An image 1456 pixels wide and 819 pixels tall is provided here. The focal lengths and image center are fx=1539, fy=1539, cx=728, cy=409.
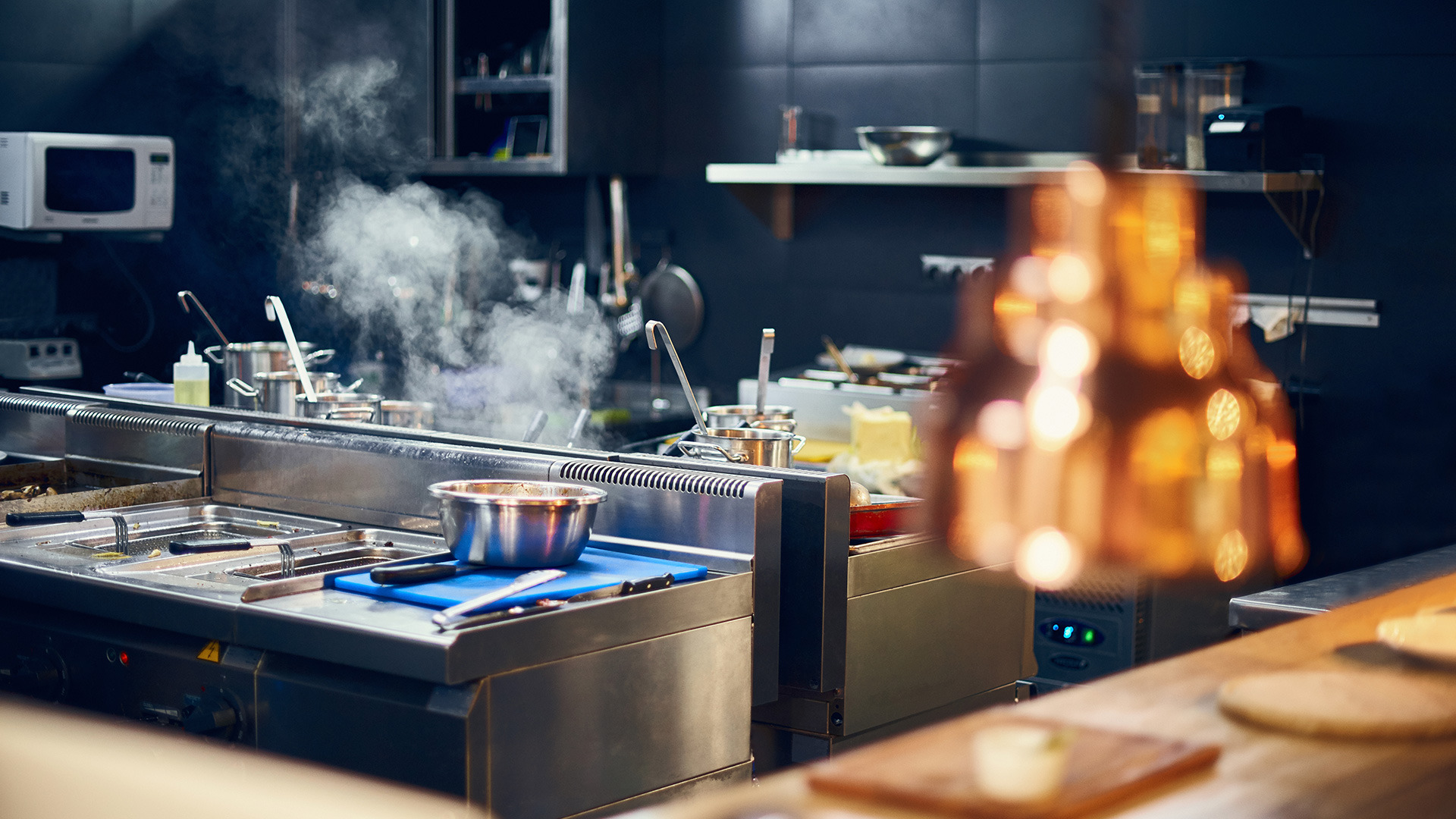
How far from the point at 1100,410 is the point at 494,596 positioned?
3.56ft

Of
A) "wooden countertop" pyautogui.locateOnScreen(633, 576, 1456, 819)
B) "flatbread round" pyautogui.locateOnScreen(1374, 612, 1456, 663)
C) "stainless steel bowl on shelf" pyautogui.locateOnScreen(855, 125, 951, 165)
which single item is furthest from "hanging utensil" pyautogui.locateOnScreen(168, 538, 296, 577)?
"stainless steel bowl on shelf" pyautogui.locateOnScreen(855, 125, 951, 165)

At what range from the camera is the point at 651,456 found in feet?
8.36

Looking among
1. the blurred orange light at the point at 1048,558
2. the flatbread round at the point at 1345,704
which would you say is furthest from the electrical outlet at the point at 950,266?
the blurred orange light at the point at 1048,558

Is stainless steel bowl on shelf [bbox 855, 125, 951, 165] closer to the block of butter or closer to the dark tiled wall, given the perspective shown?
the dark tiled wall

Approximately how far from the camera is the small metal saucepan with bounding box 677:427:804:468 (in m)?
2.57

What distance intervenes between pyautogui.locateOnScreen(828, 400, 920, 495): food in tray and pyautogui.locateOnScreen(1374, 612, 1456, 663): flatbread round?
2.23 m

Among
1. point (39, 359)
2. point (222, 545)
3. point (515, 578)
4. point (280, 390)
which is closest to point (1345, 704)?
point (515, 578)

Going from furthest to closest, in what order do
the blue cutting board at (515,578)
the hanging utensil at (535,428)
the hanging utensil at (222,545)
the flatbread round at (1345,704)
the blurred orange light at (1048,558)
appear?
1. the hanging utensil at (535,428)
2. the hanging utensil at (222,545)
3. the blue cutting board at (515,578)
4. the flatbread round at (1345,704)
5. the blurred orange light at (1048,558)

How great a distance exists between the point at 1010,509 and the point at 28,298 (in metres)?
4.18

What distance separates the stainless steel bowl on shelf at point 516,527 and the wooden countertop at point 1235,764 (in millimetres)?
832

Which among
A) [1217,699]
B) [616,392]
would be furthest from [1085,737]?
[616,392]

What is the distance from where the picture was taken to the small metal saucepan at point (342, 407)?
9.91 ft

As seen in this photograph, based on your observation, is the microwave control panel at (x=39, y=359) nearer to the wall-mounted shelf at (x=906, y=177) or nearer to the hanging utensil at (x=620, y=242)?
the hanging utensil at (x=620, y=242)

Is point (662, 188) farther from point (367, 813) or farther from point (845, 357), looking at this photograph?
point (367, 813)
